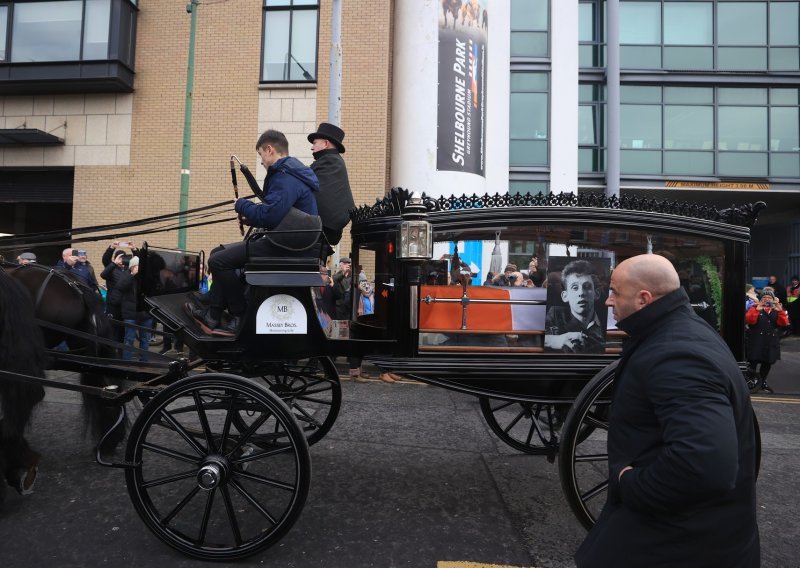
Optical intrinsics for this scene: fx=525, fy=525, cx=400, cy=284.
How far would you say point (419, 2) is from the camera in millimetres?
10914

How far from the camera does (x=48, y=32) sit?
38.3ft

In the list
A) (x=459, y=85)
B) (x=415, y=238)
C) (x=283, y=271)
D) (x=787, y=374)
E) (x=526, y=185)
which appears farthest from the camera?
(x=526, y=185)

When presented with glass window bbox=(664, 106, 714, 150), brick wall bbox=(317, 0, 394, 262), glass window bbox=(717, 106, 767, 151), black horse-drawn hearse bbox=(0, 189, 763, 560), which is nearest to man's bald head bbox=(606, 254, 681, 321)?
black horse-drawn hearse bbox=(0, 189, 763, 560)

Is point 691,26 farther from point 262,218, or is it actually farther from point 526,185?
point 262,218

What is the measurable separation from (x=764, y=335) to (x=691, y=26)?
1175 centimetres

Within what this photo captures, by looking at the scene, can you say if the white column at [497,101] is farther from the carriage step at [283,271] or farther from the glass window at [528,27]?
the carriage step at [283,271]

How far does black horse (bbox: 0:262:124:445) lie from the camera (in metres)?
4.05

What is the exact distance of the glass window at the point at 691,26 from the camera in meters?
15.5

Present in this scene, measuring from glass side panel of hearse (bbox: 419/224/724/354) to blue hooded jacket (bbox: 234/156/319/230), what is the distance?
0.86 meters

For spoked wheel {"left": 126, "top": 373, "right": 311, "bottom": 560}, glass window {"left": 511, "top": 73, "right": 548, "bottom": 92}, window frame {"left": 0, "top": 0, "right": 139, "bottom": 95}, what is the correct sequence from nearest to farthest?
spoked wheel {"left": 126, "top": 373, "right": 311, "bottom": 560}, window frame {"left": 0, "top": 0, "right": 139, "bottom": 95}, glass window {"left": 511, "top": 73, "right": 548, "bottom": 92}

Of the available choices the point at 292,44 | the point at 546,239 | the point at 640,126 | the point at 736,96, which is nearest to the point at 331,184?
the point at 546,239

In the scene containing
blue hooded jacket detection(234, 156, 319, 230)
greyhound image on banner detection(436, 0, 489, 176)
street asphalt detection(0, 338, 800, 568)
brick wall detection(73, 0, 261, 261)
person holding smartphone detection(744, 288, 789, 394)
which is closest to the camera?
street asphalt detection(0, 338, 800, 568)

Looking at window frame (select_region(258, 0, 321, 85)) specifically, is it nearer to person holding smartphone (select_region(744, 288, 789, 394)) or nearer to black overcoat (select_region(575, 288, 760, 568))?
person holding smartphone (select_region(744, 288, 789, 394))

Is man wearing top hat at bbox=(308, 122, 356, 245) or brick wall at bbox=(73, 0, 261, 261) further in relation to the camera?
brick wall at bbox=(73, 0, 261, 261)
